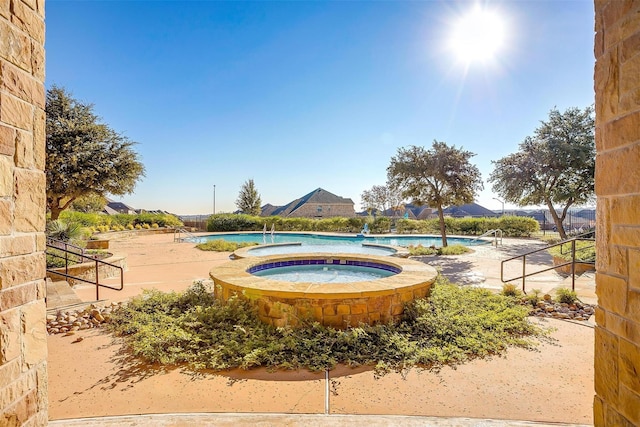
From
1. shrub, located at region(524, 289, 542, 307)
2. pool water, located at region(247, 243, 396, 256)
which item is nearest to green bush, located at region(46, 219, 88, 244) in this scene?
pool water, located at region(247, 243, 396, 256)

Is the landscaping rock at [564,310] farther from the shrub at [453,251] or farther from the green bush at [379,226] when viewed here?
the green bush at [379,226]

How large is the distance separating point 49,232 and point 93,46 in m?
6.26

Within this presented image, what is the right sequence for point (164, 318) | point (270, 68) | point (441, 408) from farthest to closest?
point (270, 68), point (164, 318), point (441, 408)

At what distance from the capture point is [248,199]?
145ft

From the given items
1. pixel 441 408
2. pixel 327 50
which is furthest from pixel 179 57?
pixel 441 408

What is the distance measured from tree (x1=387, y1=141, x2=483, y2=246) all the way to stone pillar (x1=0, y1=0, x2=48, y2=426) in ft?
44.6

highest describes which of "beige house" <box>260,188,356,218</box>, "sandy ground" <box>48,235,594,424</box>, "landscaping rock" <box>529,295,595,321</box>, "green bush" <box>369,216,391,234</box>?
"beige house" <box>260,188,356,218</box>

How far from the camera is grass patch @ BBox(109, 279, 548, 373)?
3.64m

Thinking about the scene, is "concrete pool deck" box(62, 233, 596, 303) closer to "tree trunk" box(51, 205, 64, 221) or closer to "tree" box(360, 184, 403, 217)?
"tree trunk" box(51, 205, 64, 221)

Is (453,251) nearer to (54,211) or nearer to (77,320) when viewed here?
(77,320)

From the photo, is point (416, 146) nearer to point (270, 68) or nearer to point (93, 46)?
point (270, 68)

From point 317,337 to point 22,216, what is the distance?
11.1 feet

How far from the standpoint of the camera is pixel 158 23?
809cm

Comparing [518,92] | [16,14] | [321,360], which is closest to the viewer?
[16,14]
